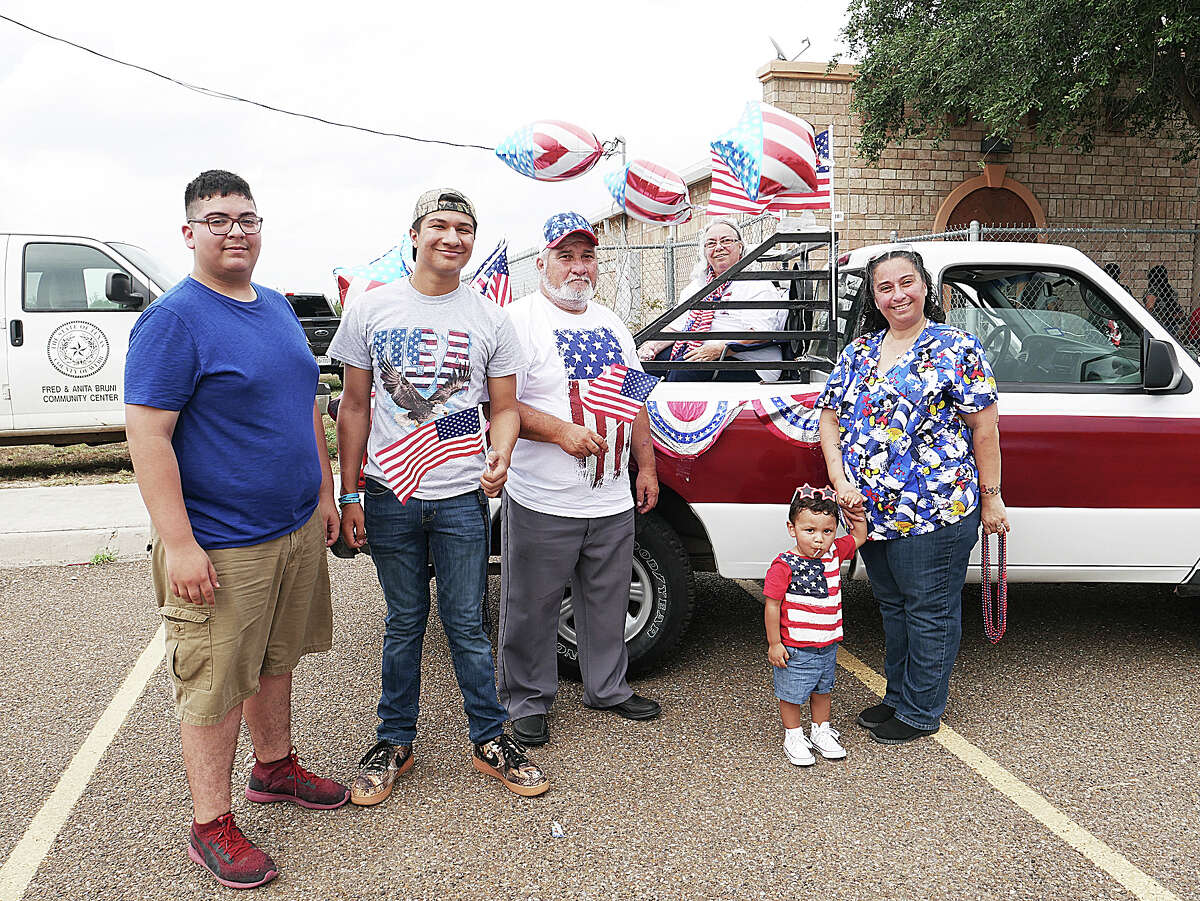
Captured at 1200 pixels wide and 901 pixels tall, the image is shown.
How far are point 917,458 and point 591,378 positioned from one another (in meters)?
1.23

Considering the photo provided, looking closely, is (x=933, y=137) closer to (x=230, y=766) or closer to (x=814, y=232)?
(x=814, y=232)

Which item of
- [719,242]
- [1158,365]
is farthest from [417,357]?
[1158,365]

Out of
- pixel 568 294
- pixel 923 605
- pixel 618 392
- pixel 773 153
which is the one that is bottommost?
pixel 923 605

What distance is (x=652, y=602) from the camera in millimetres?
4020

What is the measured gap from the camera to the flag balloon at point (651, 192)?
19.5 ft

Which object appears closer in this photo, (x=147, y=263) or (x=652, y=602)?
(x=652, y=602)

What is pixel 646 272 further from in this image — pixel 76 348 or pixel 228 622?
pixel 228 622

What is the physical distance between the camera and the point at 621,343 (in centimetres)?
357

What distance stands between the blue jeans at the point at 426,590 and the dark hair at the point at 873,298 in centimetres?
169

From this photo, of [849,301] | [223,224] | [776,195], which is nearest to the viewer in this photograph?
[223,224]

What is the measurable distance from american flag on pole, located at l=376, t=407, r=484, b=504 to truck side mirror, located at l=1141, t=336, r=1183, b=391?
2.61m

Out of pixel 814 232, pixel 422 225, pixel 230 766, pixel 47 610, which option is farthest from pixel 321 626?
pixel 47 610

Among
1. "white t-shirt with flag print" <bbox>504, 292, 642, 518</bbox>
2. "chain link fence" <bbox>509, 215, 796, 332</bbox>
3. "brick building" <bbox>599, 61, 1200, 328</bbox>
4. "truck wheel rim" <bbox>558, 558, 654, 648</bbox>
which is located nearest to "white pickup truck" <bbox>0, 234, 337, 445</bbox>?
"chain link fence" <bbox>509, 215, 796, 332</bbox>

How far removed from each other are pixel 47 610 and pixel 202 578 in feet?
11.2
